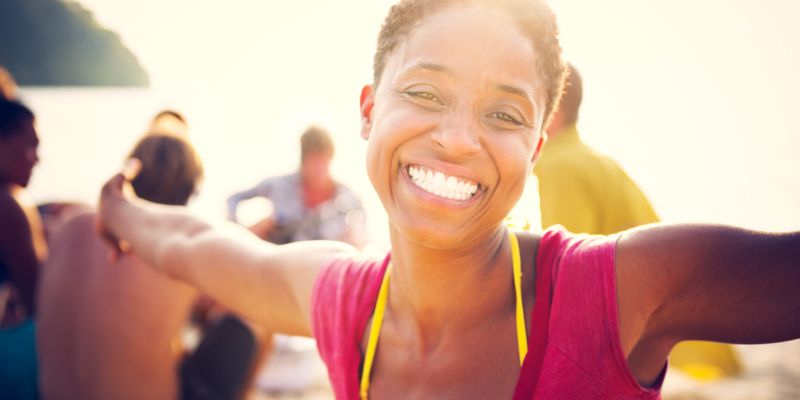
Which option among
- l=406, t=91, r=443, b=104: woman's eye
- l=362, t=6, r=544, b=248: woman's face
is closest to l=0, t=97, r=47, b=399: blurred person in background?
l=362, t=6, r=544, b=248: woman's face

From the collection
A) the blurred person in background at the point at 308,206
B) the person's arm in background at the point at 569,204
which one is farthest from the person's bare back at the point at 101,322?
the blurred person in background at the point at 308,206

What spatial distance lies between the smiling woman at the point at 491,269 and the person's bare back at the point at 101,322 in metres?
1.52

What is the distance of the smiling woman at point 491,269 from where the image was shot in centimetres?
133

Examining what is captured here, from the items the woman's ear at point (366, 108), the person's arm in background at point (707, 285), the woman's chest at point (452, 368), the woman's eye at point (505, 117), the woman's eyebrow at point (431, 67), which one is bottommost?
the woman's chest at point (452, 368)

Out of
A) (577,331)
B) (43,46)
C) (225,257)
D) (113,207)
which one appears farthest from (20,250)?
(43,46)

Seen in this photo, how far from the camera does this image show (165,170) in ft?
10.4

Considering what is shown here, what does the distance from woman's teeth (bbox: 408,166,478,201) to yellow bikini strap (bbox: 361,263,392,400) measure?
0.40 metres

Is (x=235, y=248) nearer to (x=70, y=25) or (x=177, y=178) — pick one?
(x=177, y=178)

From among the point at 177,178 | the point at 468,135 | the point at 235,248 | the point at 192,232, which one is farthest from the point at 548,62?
the point at 177,178

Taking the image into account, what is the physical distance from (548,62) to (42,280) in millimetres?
2924

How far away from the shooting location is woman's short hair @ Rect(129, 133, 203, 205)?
316cm

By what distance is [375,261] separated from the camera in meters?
1.96

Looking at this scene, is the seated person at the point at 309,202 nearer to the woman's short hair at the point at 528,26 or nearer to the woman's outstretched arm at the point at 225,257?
the woman's outstretched arm at the point at 225,257

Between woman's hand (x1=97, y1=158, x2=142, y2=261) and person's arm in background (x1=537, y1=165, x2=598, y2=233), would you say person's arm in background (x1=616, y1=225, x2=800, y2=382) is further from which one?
woman's hand (x1=97, y1=158, x2=142, y2=261)
